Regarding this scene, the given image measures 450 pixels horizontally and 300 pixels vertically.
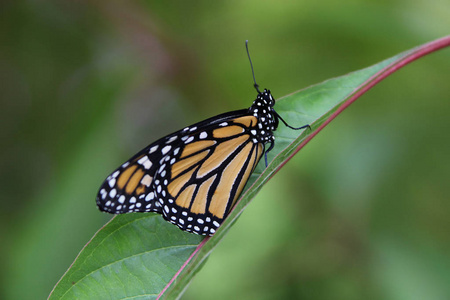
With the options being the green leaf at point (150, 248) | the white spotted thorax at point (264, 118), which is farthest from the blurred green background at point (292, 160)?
the green leaf at point (150, 248)

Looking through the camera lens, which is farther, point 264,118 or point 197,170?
point 197,170

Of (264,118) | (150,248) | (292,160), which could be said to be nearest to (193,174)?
(264,118)

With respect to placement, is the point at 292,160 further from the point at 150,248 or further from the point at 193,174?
the point at 150,248

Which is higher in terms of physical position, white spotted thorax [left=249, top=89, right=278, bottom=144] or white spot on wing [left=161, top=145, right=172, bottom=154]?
white spotted thorax [left=249, top=89, right=278, bottom=144]

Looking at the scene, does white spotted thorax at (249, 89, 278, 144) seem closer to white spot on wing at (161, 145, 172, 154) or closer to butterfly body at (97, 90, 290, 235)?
butterfly body at (97, 90, 290, 235)

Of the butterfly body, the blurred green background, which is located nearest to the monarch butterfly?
the butterfly body

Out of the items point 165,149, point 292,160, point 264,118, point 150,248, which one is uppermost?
point 292,160
